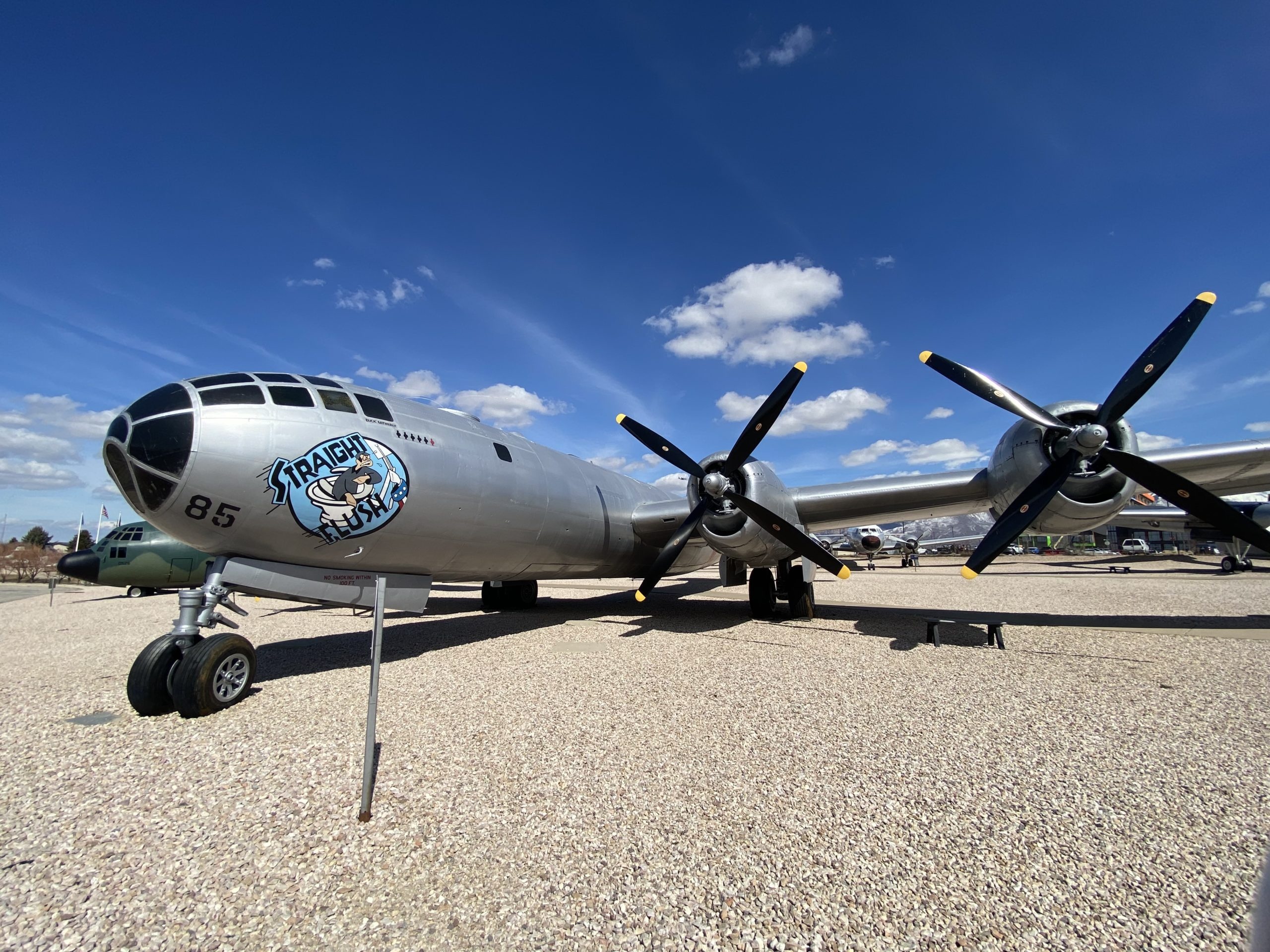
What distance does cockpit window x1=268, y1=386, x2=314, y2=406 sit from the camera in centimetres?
748

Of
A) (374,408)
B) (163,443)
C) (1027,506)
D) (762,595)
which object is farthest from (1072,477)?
(163,443)

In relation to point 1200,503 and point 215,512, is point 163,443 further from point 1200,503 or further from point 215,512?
point 1200,503

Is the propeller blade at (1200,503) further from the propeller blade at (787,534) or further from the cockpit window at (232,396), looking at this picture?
the cockpit window at (232,396)

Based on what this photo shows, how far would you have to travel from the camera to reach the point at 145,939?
288 cm

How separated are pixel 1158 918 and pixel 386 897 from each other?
4.05 meters

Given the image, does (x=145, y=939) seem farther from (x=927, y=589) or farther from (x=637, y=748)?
(x=927, y=589)

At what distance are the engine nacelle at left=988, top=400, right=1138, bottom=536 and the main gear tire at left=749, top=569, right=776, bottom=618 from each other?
5.19 meters

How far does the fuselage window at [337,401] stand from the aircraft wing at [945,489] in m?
8.81

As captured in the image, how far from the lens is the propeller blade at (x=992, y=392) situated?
32.1 feet

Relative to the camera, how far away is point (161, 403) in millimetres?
6828

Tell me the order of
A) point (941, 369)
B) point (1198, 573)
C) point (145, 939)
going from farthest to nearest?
point (1198, 573) → point (941, 369) → point (145, 939)

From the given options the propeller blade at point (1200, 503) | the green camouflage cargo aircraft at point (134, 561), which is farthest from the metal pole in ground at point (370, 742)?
the green camouflage cargo aircraft at point (134, 561)

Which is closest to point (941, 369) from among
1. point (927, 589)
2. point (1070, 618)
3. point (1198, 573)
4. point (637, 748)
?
point (1070, 618)

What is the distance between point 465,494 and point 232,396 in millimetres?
3336
